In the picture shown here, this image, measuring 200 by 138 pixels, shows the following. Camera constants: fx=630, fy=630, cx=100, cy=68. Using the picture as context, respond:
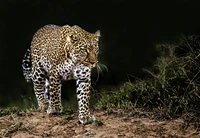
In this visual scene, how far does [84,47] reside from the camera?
28.3ft

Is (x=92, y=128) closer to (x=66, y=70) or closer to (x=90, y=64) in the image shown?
(x=90, y=64)

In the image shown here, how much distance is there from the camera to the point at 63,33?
9.30 m

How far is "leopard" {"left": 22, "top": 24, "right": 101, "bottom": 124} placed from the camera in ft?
28.3

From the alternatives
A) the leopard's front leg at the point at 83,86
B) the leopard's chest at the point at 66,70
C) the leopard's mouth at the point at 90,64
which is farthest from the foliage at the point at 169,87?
the leopard's mouth at the point at 90,64

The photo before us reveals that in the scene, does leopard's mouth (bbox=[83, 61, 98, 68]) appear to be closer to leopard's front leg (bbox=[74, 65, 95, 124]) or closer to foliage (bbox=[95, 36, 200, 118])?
leopard's front leg (bbox=[74, 65, 95, 124])

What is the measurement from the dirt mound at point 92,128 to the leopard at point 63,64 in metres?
0.22

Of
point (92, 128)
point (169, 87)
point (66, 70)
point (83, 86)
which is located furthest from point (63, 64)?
point (169, 87)

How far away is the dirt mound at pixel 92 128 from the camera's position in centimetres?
809

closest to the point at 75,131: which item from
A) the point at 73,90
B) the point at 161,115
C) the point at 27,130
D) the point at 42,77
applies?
the point at 27,130

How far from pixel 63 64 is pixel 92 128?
3.69 ft

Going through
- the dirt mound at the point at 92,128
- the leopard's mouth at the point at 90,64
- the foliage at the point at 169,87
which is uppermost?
the leopard's mouth at the point at 90,64

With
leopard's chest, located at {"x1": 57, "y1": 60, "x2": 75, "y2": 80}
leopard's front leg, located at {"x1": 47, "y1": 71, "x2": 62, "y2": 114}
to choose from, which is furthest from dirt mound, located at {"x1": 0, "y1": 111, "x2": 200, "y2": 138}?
leopard's chest, located at {"x1": 57, "y1": 60, "x2": 75, "y2": 80}

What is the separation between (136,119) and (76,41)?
1.37 m

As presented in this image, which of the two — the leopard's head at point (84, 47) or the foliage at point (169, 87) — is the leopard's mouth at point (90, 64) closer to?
the leopard's head at point (84, 47)
